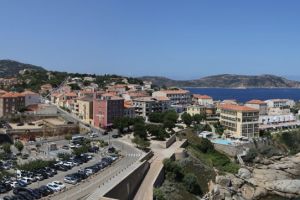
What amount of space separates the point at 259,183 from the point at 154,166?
635 inches

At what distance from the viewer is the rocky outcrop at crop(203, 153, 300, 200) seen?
4525 cm

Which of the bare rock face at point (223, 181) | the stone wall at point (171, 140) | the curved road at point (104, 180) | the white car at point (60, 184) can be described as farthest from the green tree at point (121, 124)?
the white car at point (60, 184)

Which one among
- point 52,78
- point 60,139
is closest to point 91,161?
point 60,139

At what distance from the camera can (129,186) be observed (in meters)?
33.9

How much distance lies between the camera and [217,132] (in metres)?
72.4

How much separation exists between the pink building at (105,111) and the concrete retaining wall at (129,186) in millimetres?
26539

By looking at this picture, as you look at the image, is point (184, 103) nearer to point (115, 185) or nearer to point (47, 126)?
point (47, 126)

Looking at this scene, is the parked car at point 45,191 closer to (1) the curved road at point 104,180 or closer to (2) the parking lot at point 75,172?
(2) the parking lot at point 75,172

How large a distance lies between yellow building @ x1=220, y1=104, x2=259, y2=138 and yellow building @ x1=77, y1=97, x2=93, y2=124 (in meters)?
23.3

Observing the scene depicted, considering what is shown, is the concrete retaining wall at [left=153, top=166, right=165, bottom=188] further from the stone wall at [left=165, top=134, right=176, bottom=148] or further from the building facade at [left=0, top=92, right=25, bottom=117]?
the building facade at [left=0, top=92, right=25, bottom=117]

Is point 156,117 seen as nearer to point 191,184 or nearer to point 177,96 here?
point 177,96

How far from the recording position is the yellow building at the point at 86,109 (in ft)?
229

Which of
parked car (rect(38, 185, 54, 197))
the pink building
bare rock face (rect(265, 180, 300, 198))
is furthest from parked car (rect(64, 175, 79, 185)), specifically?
the pink building

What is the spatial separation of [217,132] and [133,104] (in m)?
16.3
